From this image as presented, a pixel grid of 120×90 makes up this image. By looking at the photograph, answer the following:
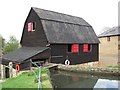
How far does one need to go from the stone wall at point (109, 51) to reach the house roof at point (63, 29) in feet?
12.9

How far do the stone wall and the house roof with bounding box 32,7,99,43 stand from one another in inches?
155

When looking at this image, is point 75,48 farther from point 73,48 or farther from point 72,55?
point 72,55

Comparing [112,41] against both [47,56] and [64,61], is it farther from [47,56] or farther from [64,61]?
[47,56]

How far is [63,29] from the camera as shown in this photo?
73.2 feet

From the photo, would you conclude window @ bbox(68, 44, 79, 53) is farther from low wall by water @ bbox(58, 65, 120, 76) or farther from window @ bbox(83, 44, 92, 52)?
low wall by water @ bbox(58, 65, 120, 76)

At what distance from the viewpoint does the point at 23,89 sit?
377 inches

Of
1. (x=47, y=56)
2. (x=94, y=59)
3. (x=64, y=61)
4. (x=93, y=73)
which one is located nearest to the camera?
(x=93, y=73)

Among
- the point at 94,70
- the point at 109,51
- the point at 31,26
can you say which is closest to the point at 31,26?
the point at 31,26

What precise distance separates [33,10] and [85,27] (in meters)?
8.97

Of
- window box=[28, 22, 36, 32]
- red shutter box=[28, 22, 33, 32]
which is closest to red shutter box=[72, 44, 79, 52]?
window box=[28, 22, 36, 32]

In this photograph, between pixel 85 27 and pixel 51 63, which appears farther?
pixel 85 27

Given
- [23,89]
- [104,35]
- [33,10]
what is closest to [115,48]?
[104,35]

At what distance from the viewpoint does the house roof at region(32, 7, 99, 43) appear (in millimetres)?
20438

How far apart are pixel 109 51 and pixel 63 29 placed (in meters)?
11.2
